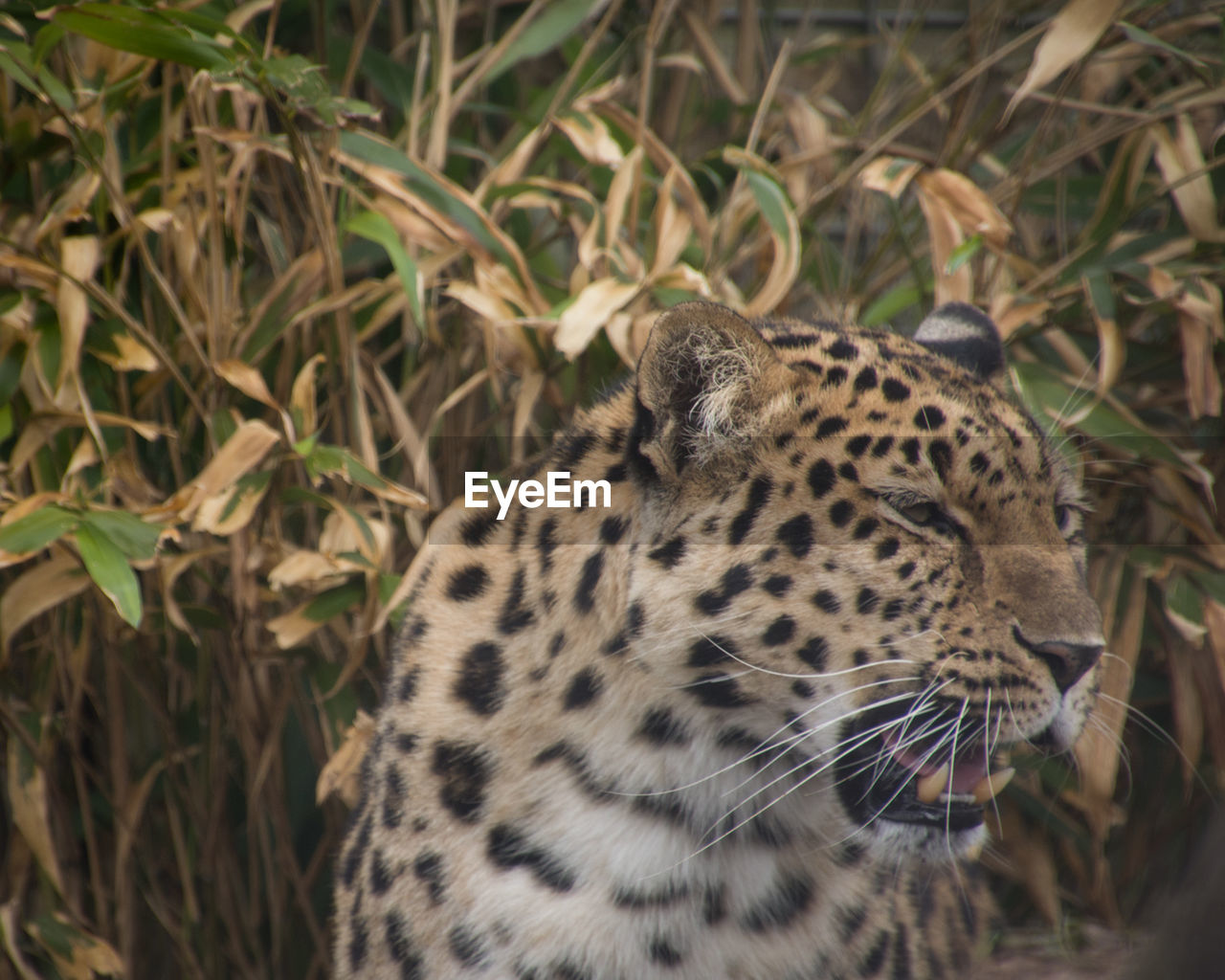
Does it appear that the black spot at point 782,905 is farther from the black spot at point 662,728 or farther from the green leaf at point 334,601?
the green leaf at point 334,601

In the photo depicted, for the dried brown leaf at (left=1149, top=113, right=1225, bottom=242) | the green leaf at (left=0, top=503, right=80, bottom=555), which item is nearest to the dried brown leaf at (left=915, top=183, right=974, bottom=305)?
the dried brown leaf at (left=1149, top=113, right=1225, bottom=242)

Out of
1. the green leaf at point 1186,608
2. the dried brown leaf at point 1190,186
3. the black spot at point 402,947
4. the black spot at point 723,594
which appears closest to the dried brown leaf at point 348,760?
the black spot at point 402,947

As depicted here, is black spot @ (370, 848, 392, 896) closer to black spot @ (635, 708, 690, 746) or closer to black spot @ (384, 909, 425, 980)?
black spot @ (384, 909, 425, 980)

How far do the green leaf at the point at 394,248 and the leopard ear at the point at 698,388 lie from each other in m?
0.73

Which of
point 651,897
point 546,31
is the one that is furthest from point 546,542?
point 546,31

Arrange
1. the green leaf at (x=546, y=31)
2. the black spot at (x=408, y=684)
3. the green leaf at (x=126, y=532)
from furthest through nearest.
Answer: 1. the green leaf at (x=546, y=31)
2. the green leaf at (x=126, y=532)
3. the black spot at (x=408, y=684)

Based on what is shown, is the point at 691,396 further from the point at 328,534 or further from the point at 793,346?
the point at 328,534

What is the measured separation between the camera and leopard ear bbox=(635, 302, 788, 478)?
1785 millimetres

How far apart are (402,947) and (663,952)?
1.25 ft

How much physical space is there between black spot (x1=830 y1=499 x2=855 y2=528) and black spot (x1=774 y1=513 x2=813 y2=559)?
0.11 feet

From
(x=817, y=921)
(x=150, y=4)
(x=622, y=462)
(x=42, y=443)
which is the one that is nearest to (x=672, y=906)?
(x=817, y=921)

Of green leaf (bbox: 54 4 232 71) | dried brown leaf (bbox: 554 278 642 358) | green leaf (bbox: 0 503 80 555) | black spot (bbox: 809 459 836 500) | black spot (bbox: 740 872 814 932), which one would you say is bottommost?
black spot (bbox: 740 872 814 932)

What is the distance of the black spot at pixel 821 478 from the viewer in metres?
1.84

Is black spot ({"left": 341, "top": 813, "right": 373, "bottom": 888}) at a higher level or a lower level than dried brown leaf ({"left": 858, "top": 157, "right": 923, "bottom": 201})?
lower
